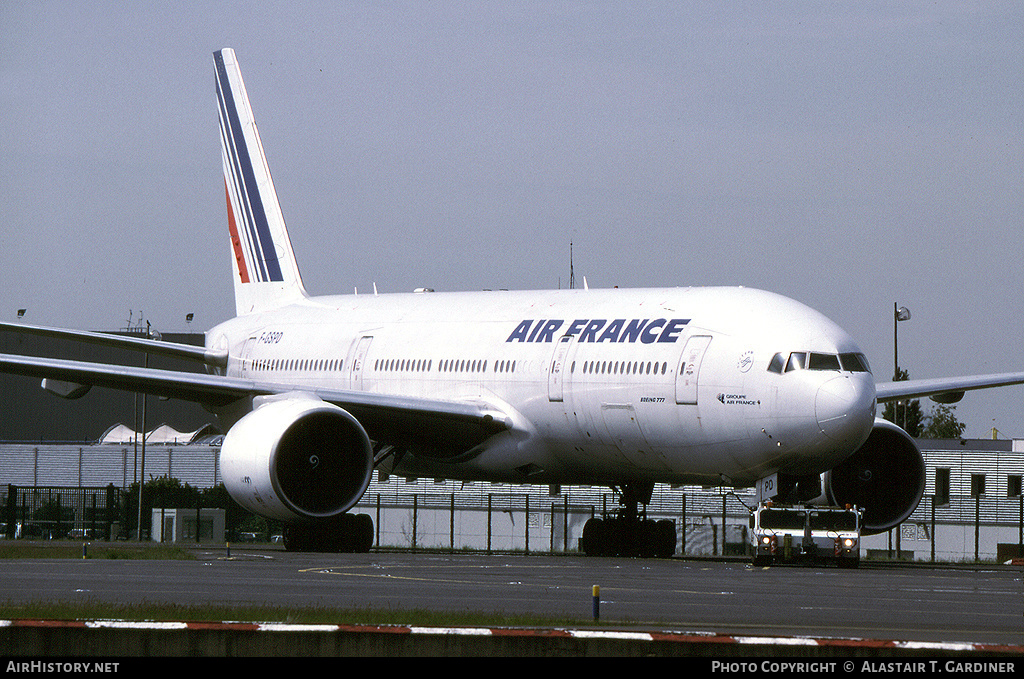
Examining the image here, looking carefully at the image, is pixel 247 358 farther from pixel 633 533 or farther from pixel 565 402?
pixel 565 402

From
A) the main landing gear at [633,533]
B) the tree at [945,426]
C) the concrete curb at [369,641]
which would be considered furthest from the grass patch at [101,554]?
the tree at [945,426]

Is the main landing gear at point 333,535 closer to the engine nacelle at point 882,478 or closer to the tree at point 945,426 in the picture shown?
the engine nacelle at point 882,478

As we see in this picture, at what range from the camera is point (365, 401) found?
29625 millimetres

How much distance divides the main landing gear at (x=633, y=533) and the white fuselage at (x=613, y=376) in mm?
1086

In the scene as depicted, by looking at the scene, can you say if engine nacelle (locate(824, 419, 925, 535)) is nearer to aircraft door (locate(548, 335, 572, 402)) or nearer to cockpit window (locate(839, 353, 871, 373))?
cockpit window (locate(839, 353, 871, 373))

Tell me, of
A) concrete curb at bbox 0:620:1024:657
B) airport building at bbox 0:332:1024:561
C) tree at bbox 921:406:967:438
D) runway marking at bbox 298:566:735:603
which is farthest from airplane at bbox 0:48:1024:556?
tree at bbox 921:406:967:438

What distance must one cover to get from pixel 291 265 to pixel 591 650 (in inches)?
1127

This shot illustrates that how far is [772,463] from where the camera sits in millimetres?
26016

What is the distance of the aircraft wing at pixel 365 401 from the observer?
2964cm

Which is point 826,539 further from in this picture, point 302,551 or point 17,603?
point 17,603

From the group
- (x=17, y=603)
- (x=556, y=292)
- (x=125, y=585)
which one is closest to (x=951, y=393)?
(x=556, y=292)

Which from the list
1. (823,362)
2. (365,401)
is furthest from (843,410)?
(365,401)

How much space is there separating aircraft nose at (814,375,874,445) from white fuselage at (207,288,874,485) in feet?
0.07

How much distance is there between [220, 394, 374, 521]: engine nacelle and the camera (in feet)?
91.1
